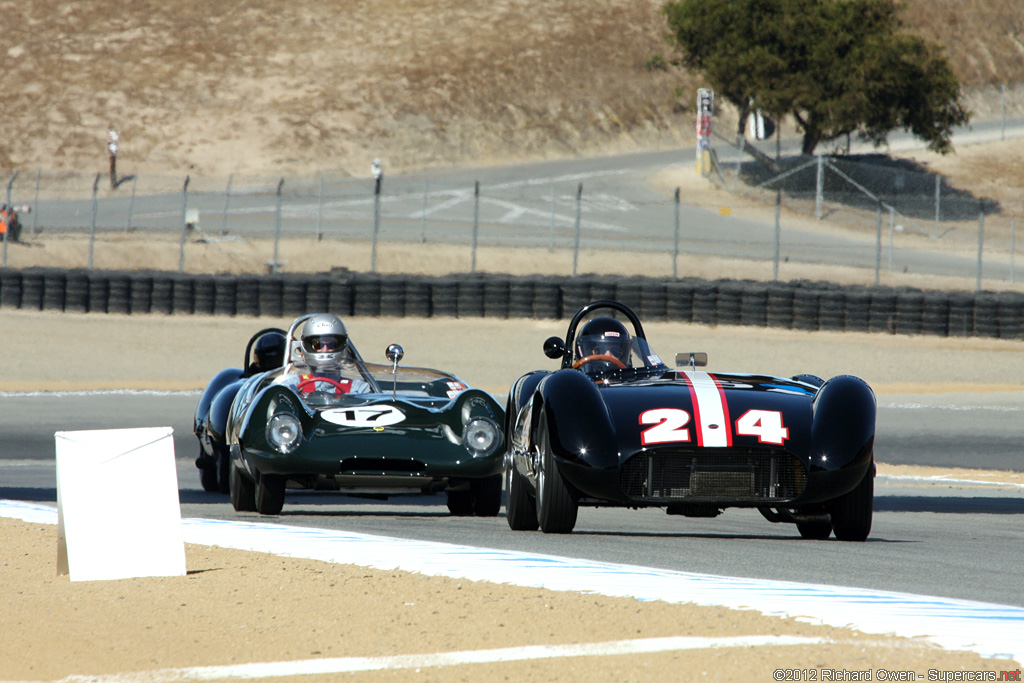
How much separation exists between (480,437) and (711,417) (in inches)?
89.2

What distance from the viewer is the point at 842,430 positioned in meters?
6.98

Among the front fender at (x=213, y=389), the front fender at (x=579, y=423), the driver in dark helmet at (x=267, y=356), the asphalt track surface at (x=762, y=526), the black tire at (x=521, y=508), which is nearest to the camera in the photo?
the asphalt track surface at (x=762, y=526)

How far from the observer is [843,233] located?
39688 mm

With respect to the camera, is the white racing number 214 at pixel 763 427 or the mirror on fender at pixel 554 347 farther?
Result: the mirror on fender at pixel 554 347

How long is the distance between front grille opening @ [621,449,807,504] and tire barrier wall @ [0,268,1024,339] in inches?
671

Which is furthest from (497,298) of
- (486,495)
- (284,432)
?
(284,432)

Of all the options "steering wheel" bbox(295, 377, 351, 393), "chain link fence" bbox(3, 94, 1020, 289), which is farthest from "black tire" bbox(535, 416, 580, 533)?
"chain link fence" bbox(3, 94, 1020, 289)

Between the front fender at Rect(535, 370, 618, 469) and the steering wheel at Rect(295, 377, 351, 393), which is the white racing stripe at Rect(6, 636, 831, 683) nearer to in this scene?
the front fender at Rect(535, 370, 618, 469)

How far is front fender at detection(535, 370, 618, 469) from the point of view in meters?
6.93

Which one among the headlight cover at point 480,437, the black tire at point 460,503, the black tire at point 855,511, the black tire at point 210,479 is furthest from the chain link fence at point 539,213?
the black tire at point 855,511

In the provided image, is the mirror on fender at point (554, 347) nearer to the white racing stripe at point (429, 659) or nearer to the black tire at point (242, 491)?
the black tire at point (242, 491)

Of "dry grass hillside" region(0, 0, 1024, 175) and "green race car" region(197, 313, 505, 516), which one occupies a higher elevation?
"dry grass hillside" region(0, 0, 1024, 175)

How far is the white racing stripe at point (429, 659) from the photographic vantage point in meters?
4.21

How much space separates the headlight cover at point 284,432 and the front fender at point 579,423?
187 centimetres
